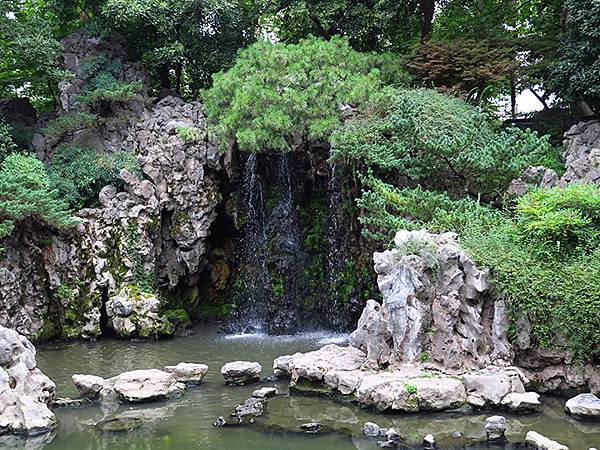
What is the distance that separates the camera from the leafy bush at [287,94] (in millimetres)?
16094

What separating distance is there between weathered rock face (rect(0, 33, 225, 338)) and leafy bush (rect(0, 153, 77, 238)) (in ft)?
2.85

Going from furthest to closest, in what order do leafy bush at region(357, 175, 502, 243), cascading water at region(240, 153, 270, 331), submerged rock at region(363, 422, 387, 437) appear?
1. cascading water at region(240, 153, 270, 331)
2. leafy bush at region(357, 175, 502, 243)
3. submerged rock at region(363, 422, 387, 437)

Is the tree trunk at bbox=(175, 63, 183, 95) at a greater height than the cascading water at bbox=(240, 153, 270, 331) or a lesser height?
greater

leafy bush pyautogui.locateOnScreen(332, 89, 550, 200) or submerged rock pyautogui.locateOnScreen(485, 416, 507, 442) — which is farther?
leafy bush pyautogui.locateOnScreen(332, 89, 550, 200)

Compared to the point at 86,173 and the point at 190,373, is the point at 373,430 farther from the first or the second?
the point at 86,173

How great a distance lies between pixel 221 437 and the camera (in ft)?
28.0

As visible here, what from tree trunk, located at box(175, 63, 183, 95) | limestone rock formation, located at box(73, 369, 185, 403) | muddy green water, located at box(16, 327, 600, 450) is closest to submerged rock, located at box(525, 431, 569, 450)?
muddy green water, located at box(16, 327, 600, 450)

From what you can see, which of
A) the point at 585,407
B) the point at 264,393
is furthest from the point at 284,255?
the point at 585,407

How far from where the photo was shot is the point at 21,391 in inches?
373

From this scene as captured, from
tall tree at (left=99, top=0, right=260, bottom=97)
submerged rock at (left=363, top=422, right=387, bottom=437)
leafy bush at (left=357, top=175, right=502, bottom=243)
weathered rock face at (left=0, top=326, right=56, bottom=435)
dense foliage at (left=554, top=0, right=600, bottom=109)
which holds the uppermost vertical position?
tall tree at (left=99, top=0, right=260, bottom=97)

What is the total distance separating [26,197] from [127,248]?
2908mm

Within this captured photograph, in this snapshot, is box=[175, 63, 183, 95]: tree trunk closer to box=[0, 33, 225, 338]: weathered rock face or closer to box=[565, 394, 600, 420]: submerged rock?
box=[0, 33, 225, 338]: weathered rock face

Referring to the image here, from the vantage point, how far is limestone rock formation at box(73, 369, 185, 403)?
10.3m

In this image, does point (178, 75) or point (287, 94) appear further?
point (178, 75)
